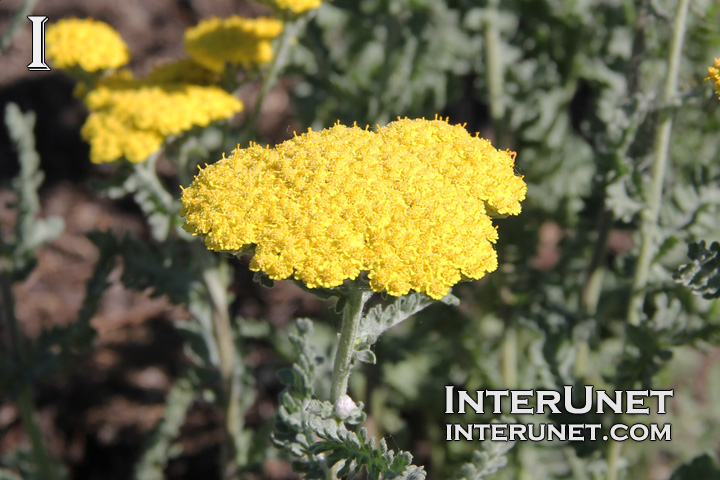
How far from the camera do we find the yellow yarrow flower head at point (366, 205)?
1.74m

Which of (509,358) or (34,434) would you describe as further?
(509,358)

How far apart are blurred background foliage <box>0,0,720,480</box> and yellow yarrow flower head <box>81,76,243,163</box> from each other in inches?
8.8

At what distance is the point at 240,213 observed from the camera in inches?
72.7

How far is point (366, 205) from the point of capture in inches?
71.3

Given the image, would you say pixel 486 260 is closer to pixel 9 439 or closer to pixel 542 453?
pixel 542 453

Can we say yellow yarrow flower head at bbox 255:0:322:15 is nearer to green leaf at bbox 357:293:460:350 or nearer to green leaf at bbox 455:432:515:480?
green leaf at bbox 357:293:460:350

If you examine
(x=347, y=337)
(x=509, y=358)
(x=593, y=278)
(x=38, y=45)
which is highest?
(x=38, y=45)

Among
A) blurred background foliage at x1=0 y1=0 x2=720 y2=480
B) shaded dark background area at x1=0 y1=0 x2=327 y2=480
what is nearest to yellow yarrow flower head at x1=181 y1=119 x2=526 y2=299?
blurred background foliage at x1=0 y1=0 x2=720 y2=480

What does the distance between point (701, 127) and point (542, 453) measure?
180cm

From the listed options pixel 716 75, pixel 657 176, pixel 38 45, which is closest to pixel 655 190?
pixel 657 176

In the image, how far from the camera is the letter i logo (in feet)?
10.7

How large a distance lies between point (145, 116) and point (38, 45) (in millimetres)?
1066

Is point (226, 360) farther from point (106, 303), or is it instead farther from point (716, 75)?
point (716, 75)

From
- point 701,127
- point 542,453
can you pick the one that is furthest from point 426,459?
point 701,127
